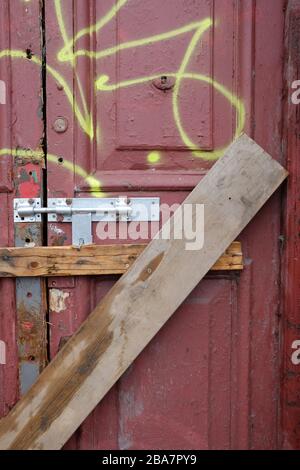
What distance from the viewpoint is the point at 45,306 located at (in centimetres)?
153

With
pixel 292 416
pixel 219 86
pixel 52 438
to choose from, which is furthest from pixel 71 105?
pixel 292 416

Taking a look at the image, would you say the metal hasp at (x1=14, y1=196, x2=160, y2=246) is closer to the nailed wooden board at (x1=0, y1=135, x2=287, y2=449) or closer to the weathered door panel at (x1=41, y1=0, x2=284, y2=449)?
the weathered door panel at (x1=41, y1=0, x2=284, y2=449)

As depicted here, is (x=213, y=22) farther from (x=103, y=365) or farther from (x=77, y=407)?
(x=77, y=407)

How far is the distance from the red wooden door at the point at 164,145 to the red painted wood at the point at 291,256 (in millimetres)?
54

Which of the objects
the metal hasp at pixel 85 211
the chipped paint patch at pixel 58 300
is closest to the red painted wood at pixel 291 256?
the metal hasp at pixel 85 211

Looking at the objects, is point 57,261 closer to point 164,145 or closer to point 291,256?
point 164,145

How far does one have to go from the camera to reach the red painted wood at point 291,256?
145cm

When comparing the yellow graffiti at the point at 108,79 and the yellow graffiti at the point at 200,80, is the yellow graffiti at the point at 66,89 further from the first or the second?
the yellow graffiti at the point at 200,80

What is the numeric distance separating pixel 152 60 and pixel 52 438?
4.39 feet

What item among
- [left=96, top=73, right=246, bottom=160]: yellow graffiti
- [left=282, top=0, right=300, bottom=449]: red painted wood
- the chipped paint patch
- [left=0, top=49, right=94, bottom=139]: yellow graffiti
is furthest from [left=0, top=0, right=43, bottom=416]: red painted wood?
[left=282, top=0, right=300, bottom=449]: red painted wood

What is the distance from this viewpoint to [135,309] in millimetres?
1449

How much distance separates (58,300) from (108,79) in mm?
792

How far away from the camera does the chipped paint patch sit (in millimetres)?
1529

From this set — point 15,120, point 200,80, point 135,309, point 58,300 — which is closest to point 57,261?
point 58,300
